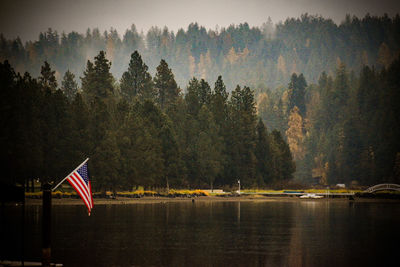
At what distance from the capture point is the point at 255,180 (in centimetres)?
13625

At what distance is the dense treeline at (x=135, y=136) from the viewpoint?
293ft

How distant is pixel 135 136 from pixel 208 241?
6780 cm

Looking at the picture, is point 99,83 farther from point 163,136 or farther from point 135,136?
point 135,136

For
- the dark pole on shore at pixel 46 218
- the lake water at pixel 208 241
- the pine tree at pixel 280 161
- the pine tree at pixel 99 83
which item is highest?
the pine tree at pixel 99 83

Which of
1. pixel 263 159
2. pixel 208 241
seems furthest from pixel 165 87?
pixel 208 241

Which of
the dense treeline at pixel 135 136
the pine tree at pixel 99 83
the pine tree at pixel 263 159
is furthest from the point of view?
the pine tree at pixel 99 83

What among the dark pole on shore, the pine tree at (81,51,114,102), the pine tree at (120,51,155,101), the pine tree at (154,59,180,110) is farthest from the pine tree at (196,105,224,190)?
the dark pole on shore

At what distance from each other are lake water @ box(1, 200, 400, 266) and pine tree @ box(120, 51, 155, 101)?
10749cm

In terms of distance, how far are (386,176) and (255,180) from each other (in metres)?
38.1

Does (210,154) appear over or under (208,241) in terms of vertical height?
over

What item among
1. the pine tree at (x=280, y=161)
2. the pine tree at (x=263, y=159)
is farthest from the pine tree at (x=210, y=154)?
the pine tree at (x=280, y=161)

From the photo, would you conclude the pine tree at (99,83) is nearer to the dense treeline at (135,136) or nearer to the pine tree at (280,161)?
the dense treeline at (135,136)

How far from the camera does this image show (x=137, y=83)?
6708 inches

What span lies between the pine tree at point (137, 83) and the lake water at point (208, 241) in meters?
107
